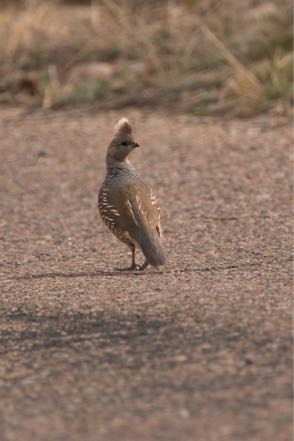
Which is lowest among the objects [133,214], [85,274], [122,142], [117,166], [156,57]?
[85,274]

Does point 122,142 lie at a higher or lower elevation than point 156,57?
lower

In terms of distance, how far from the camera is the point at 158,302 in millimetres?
5500

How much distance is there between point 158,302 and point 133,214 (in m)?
1.03

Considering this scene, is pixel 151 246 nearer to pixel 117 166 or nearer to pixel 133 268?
pixel 133 268

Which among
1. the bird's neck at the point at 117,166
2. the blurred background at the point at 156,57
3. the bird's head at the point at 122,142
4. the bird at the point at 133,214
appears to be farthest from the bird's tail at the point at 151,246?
the blurred background at the point at 156,57

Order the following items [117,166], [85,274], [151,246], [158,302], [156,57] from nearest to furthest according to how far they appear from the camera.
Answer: [158,302]
[151,246]
[85,274]
[117,166]
[156,57]

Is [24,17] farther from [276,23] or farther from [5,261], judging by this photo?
[5,261]

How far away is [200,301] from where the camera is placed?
5.46 meters

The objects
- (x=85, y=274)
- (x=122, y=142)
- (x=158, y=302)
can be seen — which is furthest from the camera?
(x=122, y=142)

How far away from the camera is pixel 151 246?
629 cm

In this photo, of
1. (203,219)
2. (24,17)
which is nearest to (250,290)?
(203,219)

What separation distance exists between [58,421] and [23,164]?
626 centimetres

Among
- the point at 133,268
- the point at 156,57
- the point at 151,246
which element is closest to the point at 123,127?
the point at 133,268

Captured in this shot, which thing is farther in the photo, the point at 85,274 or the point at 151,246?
the point at 85,274
